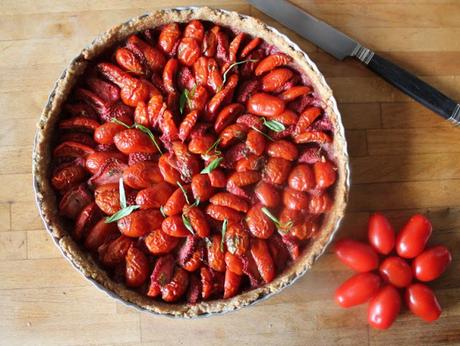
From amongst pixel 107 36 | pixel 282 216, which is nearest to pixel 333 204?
pixel 282 216

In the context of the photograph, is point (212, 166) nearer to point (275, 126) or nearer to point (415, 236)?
point (275, 126)

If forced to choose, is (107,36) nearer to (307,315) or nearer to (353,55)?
(353,55)

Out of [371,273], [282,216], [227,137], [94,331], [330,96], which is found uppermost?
[330,96]

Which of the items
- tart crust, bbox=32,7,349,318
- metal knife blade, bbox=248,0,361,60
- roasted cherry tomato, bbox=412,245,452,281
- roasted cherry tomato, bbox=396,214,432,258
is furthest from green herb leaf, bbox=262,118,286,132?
roasted cherry tomato, bbox=412,245,452,281

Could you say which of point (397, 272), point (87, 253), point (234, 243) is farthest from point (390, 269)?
point (87, 253)

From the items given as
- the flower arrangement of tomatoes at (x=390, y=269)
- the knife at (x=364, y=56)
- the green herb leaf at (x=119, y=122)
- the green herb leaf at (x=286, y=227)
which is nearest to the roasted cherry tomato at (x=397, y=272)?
the flower arrangement of tomatoes at (x=390, y=269)

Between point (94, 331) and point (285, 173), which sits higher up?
point (285, 173)
